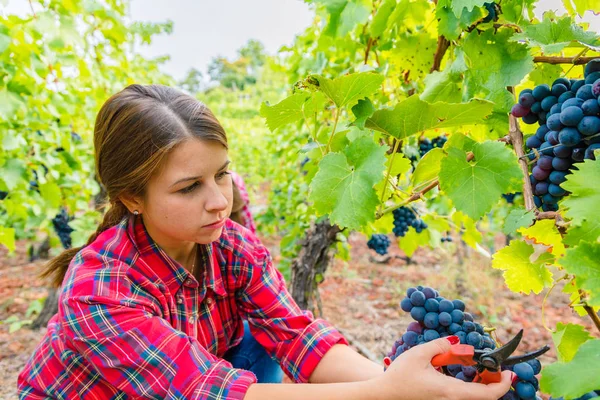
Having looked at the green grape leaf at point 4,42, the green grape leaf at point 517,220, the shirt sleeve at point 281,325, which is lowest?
the shirt sleeve at point 281,325

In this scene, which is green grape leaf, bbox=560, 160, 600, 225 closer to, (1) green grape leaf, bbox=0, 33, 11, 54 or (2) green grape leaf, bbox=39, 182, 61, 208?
(1) green grape leaf, bbox=0, 33, 11, 54

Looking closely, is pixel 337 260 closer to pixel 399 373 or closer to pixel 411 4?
pixel 411 4

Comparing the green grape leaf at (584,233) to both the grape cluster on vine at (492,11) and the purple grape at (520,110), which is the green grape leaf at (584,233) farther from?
the grape cluster on vine at (492,11)

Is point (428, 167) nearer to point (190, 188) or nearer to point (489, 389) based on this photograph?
point (489, 389)

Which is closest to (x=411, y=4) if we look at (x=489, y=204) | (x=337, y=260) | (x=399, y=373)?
(x=489, y=204)

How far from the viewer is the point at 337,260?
5.67 meters

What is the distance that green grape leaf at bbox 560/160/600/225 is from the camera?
0.67m

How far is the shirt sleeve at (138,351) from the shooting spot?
3.89 ft

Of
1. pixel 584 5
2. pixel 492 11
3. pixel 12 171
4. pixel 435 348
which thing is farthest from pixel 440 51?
pixel 12 171

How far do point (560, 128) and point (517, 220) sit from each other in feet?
0.57

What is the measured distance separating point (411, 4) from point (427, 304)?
1.04 meters

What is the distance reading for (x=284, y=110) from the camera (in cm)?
101

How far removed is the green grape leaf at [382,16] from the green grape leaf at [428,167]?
67 centimetres

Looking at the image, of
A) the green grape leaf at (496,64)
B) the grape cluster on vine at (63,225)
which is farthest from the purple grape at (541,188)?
the grape cluster on vine at (63,225)
